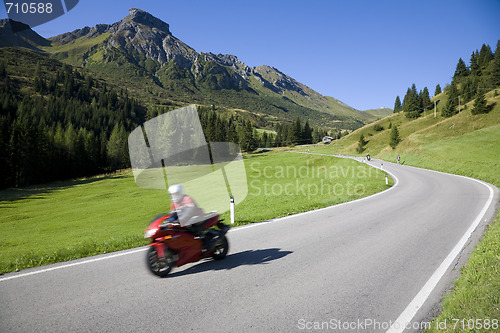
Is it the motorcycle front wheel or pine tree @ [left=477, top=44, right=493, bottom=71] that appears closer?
the motorcycle front wheel

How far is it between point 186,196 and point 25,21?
25.1 feet

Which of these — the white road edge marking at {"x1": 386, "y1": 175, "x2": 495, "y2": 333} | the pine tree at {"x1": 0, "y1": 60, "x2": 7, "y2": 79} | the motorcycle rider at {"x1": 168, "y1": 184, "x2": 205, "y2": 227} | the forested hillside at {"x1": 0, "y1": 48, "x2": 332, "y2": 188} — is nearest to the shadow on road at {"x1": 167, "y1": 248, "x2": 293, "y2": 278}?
the motorcycle rider at {"x1": 168, "y1": 184, "x2": 205, "y2": 227}

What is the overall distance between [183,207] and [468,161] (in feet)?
145

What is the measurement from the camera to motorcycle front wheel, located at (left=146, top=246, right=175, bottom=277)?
5.32m

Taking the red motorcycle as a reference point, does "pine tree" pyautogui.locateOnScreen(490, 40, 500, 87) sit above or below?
above

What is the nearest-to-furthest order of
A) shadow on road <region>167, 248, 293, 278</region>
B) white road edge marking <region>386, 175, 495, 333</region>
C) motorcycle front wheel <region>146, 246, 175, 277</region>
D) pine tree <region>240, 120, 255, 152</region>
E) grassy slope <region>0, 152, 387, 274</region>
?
white road edge marking <region>386, 175, 495, 333</region>, motorcycle front wheel <region>146, 246, 175, 277</region>, shadow on road <region>167, 248, 293, 278</region>, grassy slope <region>0, 152, 387, 274</region>, pine tree <region>240, 120, 255, 152</region>

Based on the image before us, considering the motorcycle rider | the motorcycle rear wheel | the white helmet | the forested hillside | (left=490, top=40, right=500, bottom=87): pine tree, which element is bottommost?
the motorcycle rear wheel

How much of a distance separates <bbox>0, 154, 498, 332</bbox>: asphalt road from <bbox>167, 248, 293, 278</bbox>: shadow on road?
0.03 meters

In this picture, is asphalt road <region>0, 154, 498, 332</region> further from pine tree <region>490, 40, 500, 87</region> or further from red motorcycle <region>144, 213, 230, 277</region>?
pine tree <region>490, 40, 500, 87</region>

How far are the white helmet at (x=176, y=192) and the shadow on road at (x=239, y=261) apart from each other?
1.68 m

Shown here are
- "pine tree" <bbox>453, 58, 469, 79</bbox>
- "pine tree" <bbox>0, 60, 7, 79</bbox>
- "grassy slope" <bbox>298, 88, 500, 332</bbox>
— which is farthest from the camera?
"pine tree" <bbox>0, 60, 7, 79</bbox>

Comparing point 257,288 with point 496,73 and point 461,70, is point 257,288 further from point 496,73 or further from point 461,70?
point 461,70

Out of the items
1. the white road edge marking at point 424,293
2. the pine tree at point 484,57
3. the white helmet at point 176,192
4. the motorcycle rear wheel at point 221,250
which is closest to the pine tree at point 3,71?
the white helmet at point 176,192

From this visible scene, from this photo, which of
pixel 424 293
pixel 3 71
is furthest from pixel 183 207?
pixel 3 71
